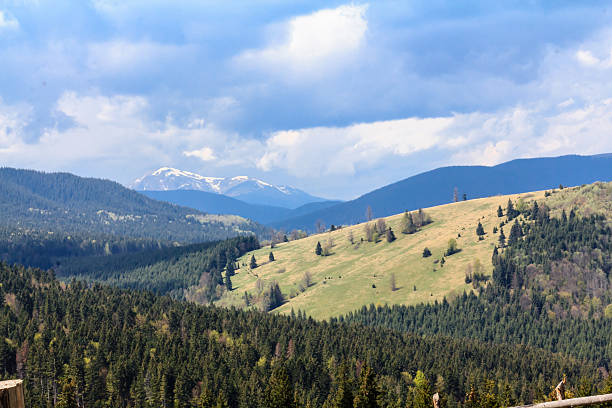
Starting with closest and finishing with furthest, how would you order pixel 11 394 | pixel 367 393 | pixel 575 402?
1. pixel 11 394
2. pixel 575 402
3. pixel 367 393

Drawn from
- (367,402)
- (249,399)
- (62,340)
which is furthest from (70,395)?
(62,340)

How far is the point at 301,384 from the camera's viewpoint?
613 ft

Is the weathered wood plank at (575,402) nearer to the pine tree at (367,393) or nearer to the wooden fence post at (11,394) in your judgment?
the wooden fence post at (11,394)

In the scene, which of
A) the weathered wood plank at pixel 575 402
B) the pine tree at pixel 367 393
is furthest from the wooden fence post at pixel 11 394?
the pine tree at pixel 367 393

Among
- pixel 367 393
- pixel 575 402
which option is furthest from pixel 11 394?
pixel 367 393

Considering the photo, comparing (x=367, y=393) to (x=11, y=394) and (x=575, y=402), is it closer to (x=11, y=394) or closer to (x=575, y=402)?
(x=575, y=402)

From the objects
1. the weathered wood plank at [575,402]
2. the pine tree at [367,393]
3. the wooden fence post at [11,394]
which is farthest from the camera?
the pine tree at [367,393]

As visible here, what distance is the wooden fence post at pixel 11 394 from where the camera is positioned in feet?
33.0

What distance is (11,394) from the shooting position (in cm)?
1014

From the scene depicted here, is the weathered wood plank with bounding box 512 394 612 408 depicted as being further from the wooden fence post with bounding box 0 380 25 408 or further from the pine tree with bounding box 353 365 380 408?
the pine tree with bounding box 353 365 380 408

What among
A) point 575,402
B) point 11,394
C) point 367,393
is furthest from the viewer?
point 367,393

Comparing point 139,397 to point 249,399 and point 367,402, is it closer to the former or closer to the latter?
point 249,399

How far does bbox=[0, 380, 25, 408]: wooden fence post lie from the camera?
1007cm

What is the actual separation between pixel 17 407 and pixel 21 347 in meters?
216
